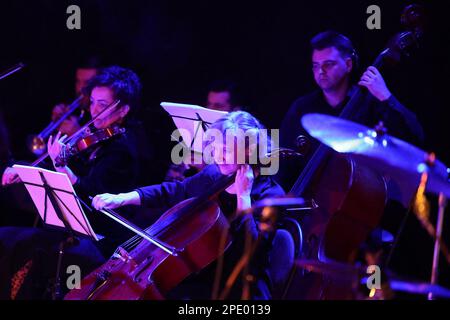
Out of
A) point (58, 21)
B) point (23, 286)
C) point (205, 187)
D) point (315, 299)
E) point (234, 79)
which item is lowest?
point (23, 286)

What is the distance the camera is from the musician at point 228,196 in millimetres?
2900

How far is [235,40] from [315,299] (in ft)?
6.76

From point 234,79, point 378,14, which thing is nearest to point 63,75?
point 234,79

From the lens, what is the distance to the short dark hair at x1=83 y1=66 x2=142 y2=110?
367 cm

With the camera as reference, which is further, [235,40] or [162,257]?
A: [235,40]

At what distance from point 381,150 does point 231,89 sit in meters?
2.04

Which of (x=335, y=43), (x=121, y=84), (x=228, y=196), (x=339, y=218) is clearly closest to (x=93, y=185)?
(x=121, y=84)

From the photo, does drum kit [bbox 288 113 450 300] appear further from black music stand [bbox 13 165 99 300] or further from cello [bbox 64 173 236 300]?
black music stand [bbox 13 165 99 300]

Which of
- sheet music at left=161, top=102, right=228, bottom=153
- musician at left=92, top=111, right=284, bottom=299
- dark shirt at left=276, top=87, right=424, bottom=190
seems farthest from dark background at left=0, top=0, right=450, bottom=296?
musician at left=92, top=111, right=284, bottom=299

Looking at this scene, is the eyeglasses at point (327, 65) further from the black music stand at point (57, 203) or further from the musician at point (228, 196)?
the black music stand at point (57, 203)

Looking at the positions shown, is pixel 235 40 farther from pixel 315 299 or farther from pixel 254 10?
pixel 315 299

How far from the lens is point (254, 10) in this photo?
4195mm

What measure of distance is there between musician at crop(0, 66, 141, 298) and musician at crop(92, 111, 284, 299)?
284 millimetres

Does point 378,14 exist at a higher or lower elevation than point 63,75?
higher
